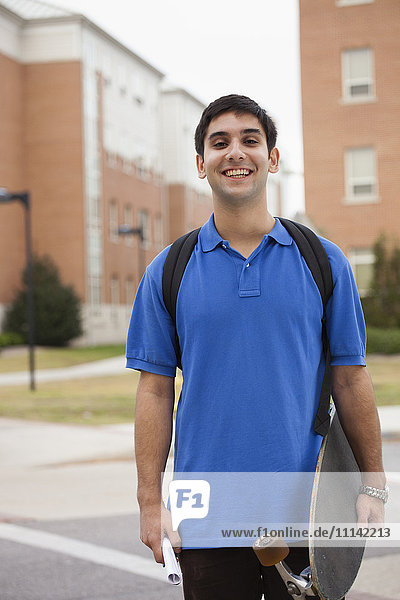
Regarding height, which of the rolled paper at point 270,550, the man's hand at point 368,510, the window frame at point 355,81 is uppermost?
the window frame at point 355,81

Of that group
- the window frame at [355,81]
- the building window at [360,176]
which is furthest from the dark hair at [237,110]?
the window frame at [355,81]

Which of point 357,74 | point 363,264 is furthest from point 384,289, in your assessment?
point 357,74

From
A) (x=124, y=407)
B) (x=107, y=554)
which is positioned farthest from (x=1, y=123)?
(x=107, y=554)

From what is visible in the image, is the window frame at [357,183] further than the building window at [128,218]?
No

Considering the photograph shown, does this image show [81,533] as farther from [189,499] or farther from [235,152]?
[235,152]

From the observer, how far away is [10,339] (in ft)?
143

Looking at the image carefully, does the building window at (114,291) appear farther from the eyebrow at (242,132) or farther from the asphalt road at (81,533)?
the eyebrow at (242,132)

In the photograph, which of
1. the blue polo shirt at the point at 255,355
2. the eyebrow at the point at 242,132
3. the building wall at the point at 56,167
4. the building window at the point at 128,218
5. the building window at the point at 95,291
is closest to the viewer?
the blue polo shirt at the point at 255,355

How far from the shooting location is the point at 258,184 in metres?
2.87

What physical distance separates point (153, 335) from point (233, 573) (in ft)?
2.37

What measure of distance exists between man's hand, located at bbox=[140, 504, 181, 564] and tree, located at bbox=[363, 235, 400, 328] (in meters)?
30.5

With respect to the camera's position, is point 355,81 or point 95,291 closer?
point 355,81

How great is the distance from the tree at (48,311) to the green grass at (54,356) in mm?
969

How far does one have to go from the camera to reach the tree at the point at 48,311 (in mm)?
45312
